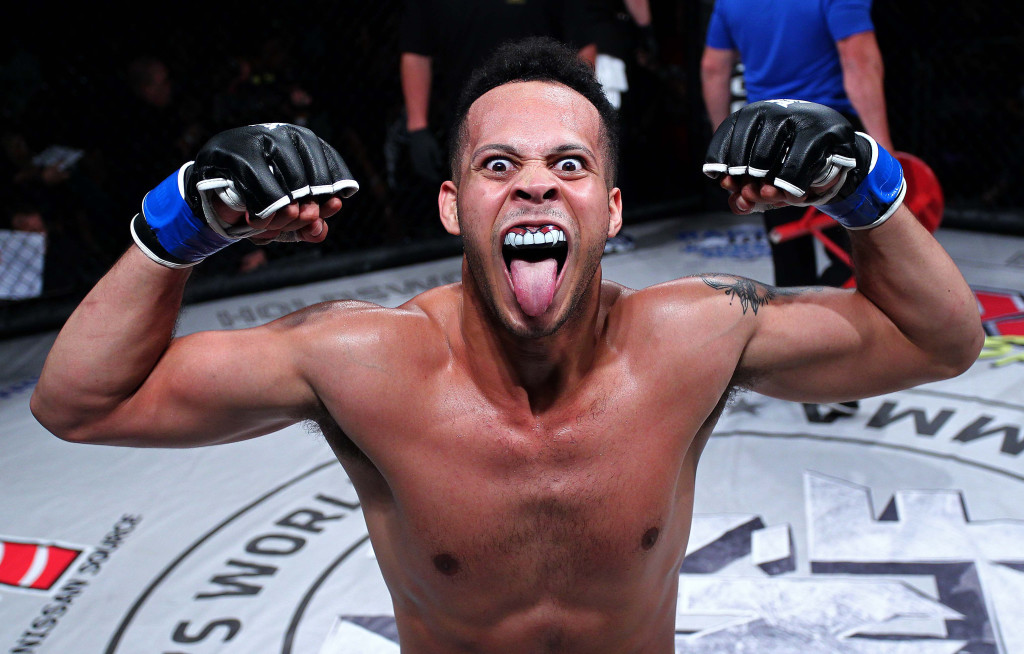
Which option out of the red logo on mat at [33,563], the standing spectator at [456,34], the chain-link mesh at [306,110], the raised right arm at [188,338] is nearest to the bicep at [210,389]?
the raised right arm at [188,338]

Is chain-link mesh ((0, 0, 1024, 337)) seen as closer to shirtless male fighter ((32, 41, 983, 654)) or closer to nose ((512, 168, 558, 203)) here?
shirtless male fighter ((32, 41, 983, 654))

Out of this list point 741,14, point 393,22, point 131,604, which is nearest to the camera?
point 131,604

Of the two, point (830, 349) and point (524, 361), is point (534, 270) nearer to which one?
point (524, 361)

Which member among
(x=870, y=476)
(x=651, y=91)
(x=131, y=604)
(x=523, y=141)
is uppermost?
(x=523, y=141)

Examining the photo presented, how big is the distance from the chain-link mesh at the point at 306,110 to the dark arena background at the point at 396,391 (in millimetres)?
11

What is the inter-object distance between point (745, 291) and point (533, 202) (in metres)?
0.32

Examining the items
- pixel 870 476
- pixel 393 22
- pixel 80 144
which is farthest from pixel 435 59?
pixel 870 476

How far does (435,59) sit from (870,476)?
2.47 metres

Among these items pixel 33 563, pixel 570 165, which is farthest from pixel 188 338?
pixel 33 563

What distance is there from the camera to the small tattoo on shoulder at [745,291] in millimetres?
1073

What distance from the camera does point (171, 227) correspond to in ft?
3.04

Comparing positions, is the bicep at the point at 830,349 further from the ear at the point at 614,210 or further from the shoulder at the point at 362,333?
the shoulder at the point at 362,333

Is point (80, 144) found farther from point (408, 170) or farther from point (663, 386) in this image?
point (663, 386)

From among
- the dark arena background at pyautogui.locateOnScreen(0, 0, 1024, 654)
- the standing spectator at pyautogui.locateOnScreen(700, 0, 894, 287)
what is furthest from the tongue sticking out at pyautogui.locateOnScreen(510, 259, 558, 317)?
the standing spectator at pyautogui.locateOnScreen(700, 0, 894, 287)
